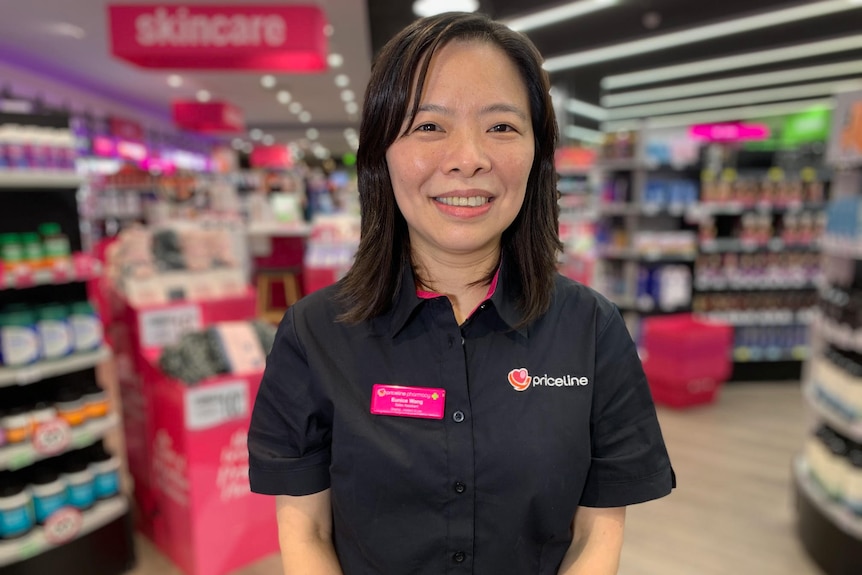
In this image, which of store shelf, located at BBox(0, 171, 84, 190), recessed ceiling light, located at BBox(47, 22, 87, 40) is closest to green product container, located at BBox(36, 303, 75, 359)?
store shelf, located at BBox(0, 171, 84, 190)

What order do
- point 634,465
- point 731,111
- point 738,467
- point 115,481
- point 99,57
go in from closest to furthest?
point 634,465
point 115,481
point 738,467
point 99,57
point 731,111

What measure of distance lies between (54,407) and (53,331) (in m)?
0.34

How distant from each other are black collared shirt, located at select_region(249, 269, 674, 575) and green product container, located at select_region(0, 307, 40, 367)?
1.87 m

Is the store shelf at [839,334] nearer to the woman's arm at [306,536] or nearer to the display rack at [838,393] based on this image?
the display rack at [838,393]

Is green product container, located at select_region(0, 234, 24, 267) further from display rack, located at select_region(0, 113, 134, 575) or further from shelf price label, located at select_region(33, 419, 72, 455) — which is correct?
shelf price label, located at select_region(33, 419, 72, 455)

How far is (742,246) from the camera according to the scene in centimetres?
552

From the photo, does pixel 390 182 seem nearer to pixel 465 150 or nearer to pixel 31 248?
pixel 465 150

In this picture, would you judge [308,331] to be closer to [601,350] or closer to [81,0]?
[601,350]

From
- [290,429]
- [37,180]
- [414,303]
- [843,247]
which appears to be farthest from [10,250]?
[843,247]

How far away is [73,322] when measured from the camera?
2586mm

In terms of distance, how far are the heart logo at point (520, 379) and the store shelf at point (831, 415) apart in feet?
7.75

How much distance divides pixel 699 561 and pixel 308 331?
2.62 m

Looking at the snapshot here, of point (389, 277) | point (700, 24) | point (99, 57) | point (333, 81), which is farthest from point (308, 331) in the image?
point (333, 81)

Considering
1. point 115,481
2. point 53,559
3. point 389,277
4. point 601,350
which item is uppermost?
point 389,277
